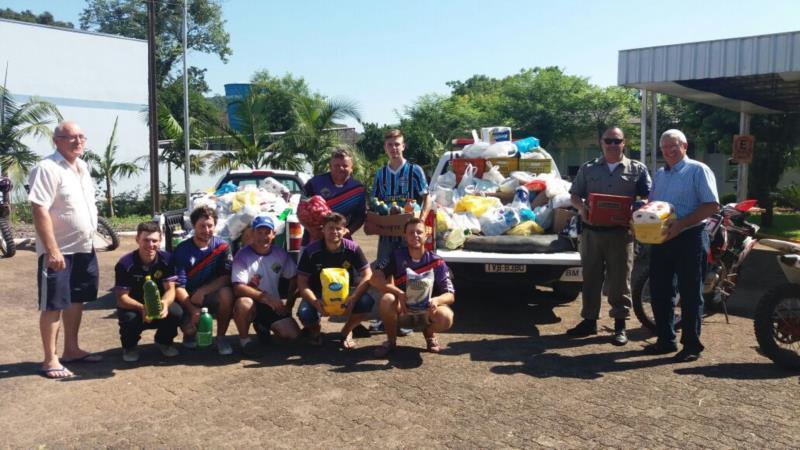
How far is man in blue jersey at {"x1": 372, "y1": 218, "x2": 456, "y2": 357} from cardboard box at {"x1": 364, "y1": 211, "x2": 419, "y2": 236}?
0.20 meters

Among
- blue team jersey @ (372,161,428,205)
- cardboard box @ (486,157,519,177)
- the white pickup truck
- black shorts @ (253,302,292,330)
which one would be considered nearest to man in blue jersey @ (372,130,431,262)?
blue team jersey @ (372,161,428,205)

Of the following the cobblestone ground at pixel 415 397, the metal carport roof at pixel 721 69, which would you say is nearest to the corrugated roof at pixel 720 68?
the metal carport roof at pixel 721 69

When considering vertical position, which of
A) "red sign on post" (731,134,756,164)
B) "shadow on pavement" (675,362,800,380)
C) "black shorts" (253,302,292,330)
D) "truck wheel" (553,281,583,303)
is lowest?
"shadow on pavement" (675,362,800,380)

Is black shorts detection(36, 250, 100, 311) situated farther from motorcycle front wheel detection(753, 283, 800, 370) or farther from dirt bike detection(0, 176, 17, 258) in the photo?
dirt bike detection(0, 176, 17, 258)

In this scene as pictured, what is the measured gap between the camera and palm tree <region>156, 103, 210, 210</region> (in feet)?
76.7

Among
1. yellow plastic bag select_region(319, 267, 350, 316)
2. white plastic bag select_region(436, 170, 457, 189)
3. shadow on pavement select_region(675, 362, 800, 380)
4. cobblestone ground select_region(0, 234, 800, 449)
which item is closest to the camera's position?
cobblestone ground select_region(0, 234, 800, 449)

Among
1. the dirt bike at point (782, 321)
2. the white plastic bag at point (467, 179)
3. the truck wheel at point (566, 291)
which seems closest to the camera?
the dirt bike at point (782, 321)

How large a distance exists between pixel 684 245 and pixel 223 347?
389 cm

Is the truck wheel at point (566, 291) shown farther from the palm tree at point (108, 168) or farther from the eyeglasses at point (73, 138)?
the palm tree at point (108, 168)

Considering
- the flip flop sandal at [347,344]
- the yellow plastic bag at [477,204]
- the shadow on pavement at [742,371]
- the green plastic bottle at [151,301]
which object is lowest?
the shadow on pavement at [742,371]

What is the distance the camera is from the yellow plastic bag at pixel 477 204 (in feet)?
25.4

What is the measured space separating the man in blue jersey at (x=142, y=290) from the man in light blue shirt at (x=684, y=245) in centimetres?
400

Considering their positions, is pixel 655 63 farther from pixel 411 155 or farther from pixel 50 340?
pixel 411 155

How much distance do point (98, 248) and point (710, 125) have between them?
20121 millimetres
